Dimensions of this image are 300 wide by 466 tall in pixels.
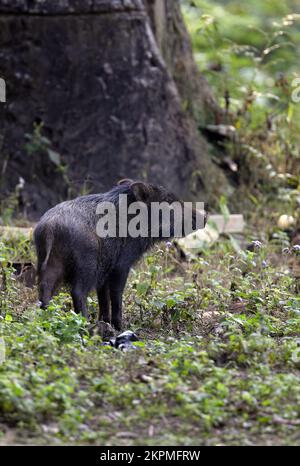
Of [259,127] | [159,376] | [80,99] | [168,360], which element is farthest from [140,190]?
[259,127]

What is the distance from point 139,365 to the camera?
18.6ft

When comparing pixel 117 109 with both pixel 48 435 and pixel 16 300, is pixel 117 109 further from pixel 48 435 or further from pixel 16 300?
pixel 48 435

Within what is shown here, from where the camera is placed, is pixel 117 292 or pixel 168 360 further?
pixel 117 292

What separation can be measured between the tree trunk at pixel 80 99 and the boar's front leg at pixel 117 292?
2.77 meters

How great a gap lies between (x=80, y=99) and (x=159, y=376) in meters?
5.46

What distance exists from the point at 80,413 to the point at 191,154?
6412 mm

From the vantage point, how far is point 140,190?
7711 mm

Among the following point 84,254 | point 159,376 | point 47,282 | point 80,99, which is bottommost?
point 159,376

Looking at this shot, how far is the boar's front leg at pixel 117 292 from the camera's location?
24.2 ft

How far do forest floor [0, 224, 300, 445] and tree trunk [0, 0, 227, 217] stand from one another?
3027mm

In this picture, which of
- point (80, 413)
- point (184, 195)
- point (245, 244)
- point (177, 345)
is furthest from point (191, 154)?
point (80, 413)

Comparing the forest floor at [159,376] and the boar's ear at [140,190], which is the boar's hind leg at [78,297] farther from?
the boar's ear at [140,190]

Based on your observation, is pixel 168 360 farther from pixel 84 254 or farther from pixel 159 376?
pixel 84 254
